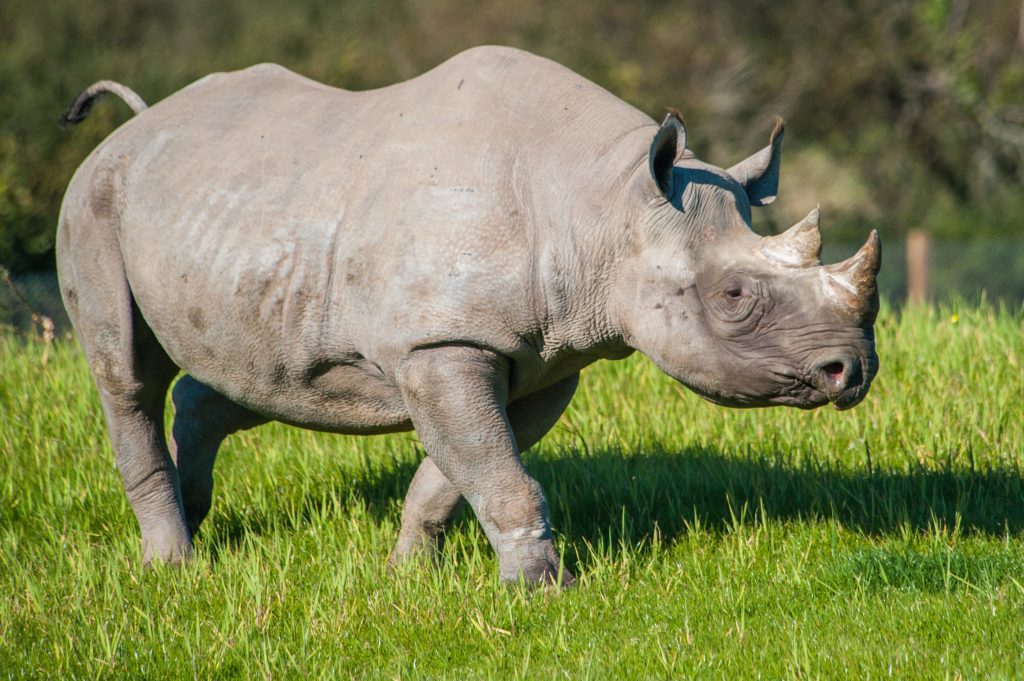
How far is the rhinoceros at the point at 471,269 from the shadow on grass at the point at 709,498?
2.37ft

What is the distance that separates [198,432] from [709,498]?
7.59 ft

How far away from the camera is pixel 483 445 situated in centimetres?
449

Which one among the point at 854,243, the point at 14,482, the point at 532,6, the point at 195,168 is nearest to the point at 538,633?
the point at 195,168

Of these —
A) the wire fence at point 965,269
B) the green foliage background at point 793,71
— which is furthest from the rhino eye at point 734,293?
the green foliage background at point 793,71

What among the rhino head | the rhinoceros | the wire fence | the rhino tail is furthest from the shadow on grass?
the wire fence

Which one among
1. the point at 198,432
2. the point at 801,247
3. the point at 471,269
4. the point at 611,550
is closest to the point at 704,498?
the point at 611,550

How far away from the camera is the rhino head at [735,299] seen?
13.5 feet

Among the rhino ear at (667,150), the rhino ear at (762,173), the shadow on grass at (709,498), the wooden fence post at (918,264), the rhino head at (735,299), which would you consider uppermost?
the rhino ear at (667,150)

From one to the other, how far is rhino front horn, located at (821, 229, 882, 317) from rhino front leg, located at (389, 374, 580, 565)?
135 cm

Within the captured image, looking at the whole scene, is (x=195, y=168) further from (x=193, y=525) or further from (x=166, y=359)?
(x=193, y=525)

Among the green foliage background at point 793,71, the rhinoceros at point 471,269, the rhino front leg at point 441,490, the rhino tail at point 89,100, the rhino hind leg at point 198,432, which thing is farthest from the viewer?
the green foliage background at point 793,71

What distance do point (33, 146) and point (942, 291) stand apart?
1227 centimetres

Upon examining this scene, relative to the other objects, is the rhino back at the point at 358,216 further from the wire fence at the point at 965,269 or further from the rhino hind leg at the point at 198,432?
the wire fence at the point at 965,269

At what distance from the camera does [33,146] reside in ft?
56.6
